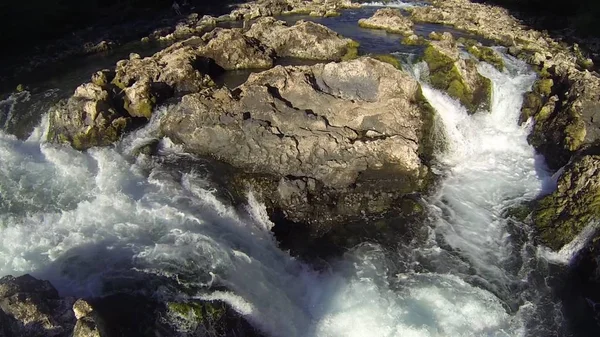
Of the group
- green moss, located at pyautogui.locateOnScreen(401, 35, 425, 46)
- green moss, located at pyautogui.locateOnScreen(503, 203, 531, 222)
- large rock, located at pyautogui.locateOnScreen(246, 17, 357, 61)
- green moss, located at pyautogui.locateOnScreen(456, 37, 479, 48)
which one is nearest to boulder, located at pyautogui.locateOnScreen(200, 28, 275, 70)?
large rock, located at pyautogui.locateOnScreen(246, 17, 357, 61)

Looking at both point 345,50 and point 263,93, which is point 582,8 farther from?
point 263,93

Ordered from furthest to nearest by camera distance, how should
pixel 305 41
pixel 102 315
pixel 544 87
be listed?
pixel 305 41 → pixel 544 87 → pixel 102 315

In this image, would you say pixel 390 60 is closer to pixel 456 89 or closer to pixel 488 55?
pixel 456 89

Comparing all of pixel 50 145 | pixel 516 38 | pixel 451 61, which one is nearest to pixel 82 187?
pixel 50 145

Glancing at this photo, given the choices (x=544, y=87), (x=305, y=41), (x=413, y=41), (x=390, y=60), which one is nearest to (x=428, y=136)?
(x=390, y=60)

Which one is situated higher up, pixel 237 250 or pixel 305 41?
pixel 305 41

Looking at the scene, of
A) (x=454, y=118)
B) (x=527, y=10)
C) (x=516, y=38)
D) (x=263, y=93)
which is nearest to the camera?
(x=263, y=93)

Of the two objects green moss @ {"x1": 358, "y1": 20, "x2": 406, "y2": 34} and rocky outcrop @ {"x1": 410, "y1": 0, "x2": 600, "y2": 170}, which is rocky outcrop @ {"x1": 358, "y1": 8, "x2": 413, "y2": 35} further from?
rocky outcrop @ {"x1": 410, "y1": 0, "x2": 600, "y2": 170}
